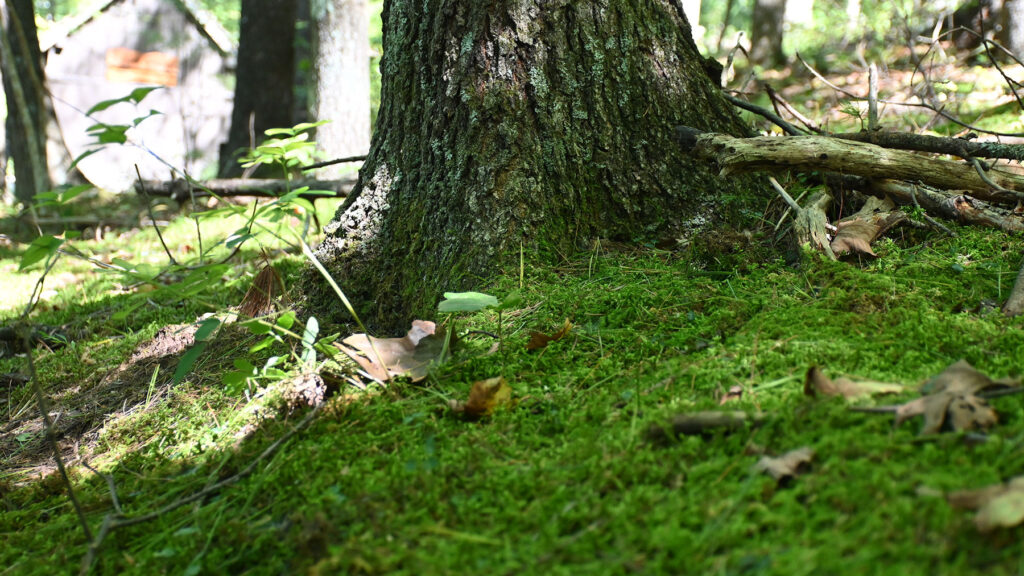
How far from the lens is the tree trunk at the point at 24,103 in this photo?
7.97m

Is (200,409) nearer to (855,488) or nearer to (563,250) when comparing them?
(563,250)

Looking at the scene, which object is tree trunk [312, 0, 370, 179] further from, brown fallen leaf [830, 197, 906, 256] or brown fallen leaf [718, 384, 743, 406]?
brown fallen leaf [718, 384, 743, 406]

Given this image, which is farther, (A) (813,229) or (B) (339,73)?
(B) (339,73)

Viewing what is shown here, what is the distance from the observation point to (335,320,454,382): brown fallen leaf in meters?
1.91

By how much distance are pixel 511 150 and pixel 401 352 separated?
952mm

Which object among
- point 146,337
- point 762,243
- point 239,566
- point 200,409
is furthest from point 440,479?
point 146,337

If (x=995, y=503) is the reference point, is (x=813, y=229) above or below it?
above

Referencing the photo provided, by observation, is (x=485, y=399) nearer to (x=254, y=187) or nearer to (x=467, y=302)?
(x=467, y=302)

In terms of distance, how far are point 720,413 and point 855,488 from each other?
1.12ft

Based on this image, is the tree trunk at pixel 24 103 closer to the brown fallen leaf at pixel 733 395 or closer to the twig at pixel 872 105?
the twig at pixel 872 105

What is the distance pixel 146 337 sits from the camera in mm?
3029

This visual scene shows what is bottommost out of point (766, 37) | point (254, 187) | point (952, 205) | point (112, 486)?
point (112, 486)

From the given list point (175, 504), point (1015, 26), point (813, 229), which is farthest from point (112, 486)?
point (1015, 26)

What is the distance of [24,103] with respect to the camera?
8172 mm
